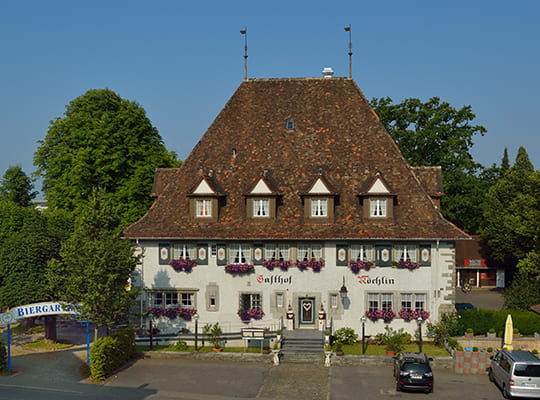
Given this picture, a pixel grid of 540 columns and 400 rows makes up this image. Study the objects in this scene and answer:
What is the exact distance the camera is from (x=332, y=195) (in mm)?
33656

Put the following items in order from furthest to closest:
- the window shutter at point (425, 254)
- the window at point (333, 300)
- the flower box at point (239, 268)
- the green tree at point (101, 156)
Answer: the green tree at point (101, 156) → the flower box at point (239, 268) → the window at point (333, 300) → the window shutter at point (425, 254)

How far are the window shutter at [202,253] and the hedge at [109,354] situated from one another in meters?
5.82

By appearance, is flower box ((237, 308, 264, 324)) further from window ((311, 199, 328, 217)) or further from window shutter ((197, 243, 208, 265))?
window ((311, 199, 328, 217))

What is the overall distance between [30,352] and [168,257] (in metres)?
8.87

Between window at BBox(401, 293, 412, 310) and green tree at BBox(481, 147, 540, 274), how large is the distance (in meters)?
26.3

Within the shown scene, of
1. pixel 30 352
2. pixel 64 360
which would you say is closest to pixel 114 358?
pixel 64 360

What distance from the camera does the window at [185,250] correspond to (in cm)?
3472

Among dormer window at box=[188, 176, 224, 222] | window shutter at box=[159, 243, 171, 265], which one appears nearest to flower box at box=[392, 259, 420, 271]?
dormer window at box=[188, 176, 224, 222]

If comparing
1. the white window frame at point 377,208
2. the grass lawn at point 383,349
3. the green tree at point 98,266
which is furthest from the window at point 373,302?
the green tree at point 98,266

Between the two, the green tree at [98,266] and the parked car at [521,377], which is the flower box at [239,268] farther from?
the parked car at [521,377]

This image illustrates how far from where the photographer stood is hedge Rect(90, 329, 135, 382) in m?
27.4

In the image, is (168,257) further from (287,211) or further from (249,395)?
(249,395)

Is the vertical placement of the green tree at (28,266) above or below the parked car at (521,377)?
above

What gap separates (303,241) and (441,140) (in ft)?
89.1
